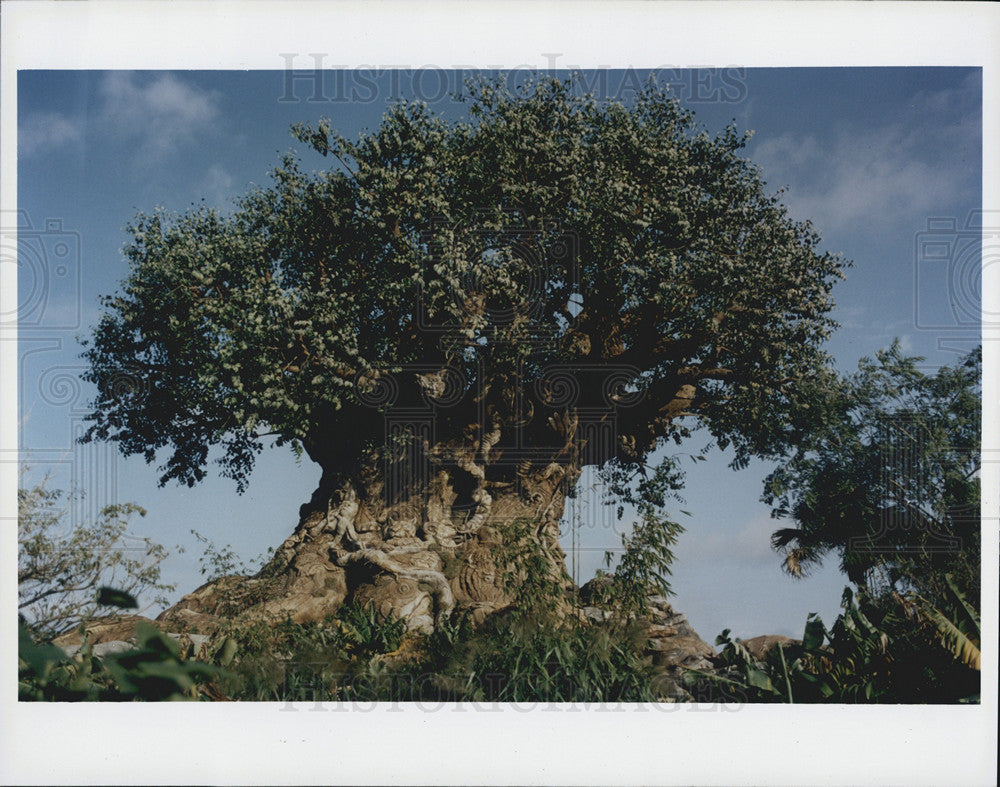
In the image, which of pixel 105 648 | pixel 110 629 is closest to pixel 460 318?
pixel 105 648

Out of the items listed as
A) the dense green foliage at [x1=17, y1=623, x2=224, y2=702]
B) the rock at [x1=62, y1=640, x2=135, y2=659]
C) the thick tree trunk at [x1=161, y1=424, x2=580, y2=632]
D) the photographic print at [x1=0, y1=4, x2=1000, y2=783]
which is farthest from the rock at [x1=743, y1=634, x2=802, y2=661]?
the rock at [x1=62, y1=640, x2=135, y2=659]

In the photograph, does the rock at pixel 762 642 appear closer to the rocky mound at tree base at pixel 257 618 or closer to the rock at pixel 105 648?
the rocky mound at tree base at pixel 257 618

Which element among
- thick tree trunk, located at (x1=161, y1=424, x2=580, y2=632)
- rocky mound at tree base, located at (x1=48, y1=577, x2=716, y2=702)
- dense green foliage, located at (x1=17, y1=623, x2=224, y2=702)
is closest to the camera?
dense green foliage, located at (x1=17, y1=623, x2=224, y2=702)

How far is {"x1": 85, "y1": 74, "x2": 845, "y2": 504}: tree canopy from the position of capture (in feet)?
30.5

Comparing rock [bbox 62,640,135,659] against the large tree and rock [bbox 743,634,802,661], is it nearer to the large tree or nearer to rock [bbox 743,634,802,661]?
the large tree

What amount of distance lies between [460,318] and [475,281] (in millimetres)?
Answer: 503

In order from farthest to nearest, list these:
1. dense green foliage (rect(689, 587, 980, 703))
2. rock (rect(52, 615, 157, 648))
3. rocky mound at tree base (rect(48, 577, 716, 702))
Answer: rock (rect(52, 615, 157, 648)) → rocky mound at tree base (rect(48, 577, 716, 702)) → dense green foliage (rect(689, 587, 980, 703))

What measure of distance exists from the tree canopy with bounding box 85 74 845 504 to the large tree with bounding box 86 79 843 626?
3cm

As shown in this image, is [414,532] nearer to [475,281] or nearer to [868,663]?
[475,281]

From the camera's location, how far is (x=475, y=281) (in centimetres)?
922

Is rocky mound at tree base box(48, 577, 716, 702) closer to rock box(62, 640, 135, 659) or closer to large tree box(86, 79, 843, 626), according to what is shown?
rock box(62, 640, 135, 659)

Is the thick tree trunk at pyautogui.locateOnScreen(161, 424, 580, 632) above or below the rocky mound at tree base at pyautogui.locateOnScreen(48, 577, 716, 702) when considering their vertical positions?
above

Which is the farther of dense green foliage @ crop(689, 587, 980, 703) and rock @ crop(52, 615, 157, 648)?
rock @ crop(52, 615, 157, 648)

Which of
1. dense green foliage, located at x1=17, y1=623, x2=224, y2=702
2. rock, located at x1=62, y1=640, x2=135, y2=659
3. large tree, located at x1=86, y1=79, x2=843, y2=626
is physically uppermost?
large tree, located at x1=86, y1=79, x2=843, y2=626
